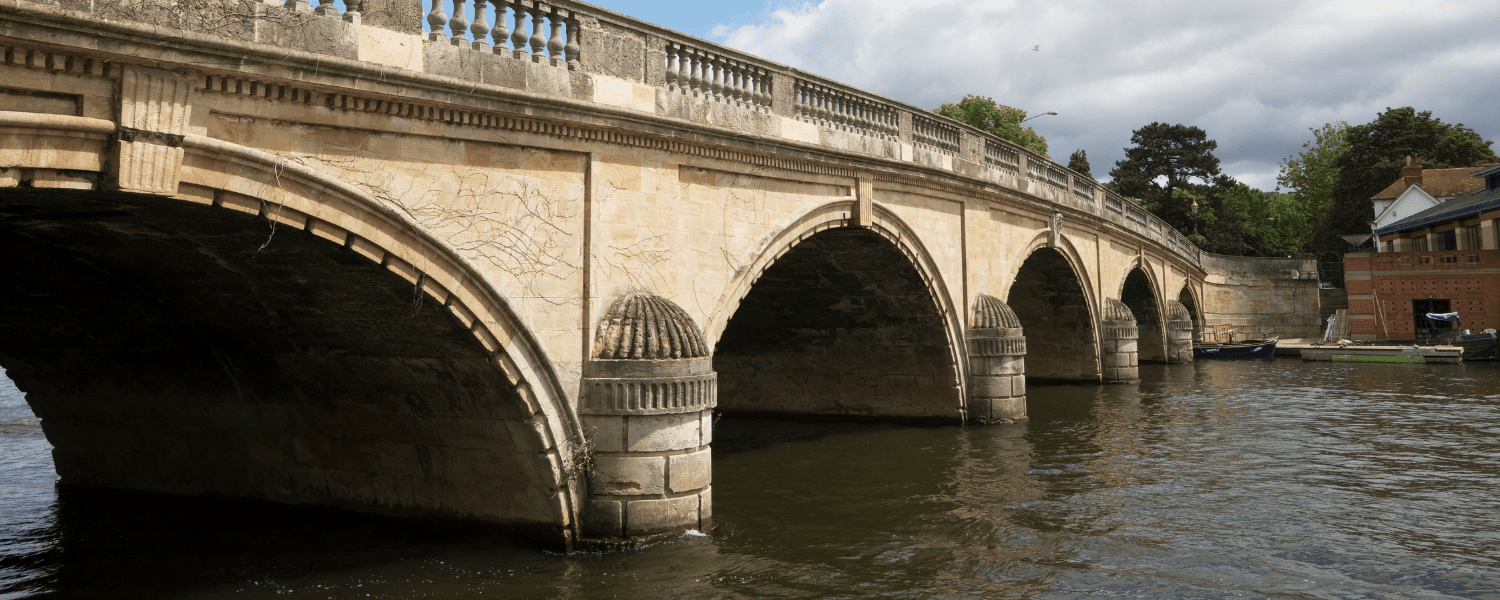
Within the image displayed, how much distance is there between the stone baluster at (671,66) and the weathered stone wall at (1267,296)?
104 feet

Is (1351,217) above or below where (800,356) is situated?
above

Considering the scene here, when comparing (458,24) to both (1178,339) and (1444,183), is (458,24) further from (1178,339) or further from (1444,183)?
(1444,183)

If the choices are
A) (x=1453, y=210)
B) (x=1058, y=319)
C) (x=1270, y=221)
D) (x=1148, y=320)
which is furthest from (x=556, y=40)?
(x=1270, y=221)

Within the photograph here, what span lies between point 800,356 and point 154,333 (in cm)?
996

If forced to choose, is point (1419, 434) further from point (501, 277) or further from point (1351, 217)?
point (1351, 217)

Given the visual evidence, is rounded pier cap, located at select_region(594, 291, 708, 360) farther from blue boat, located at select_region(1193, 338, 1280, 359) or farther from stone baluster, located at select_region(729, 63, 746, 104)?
blue boat, located at select_region(1193, 338, 1280, 359)

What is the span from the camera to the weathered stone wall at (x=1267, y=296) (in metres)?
35.9

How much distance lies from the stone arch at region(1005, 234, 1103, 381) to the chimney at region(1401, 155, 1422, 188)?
2927 cm

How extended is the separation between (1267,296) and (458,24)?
36.5 meters

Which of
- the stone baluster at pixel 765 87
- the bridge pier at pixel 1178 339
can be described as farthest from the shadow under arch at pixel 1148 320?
the stone baluster at pixel 765 87

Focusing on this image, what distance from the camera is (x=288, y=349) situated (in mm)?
8609

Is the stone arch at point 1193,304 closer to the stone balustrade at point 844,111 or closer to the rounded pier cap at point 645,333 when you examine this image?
the stone balustrade at point 844,111

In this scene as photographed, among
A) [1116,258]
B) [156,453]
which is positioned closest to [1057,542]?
[156,453]

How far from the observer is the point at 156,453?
1058 cm
